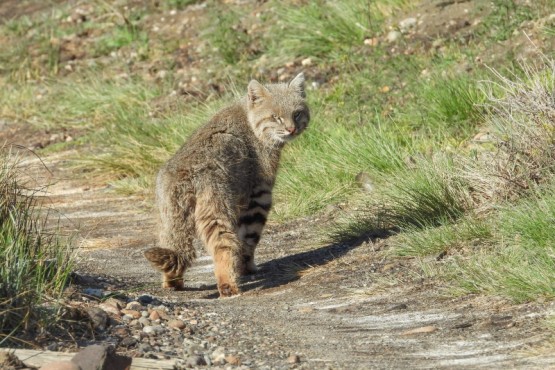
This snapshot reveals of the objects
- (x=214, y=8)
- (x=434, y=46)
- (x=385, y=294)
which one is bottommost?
(x=385, y=294)

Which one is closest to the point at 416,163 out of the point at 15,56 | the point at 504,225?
the point at 504,225

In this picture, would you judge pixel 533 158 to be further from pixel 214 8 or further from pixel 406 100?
pixel 214 8

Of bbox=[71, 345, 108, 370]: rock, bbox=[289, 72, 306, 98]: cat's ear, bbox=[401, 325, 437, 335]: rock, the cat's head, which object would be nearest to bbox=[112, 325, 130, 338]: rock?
bbox=[71, 345, 108, 370]: rock

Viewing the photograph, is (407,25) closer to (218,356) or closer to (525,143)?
(525,143)

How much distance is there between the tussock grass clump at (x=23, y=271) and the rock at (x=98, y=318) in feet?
0.75

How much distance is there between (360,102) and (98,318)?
7.21 m

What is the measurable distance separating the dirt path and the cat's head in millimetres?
1091

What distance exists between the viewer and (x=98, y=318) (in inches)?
239

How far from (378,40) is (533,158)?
6255mm

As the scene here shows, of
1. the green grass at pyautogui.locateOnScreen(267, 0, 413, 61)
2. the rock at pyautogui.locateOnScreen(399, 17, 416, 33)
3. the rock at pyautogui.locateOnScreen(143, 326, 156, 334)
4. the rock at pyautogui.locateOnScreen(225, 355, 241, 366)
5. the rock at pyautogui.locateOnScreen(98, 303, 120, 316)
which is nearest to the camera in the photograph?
the rock at pyautogui.locateOnScreen(225, 355, 241, 366)

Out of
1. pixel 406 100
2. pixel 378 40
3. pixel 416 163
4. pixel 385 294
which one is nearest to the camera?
pixel 385 294

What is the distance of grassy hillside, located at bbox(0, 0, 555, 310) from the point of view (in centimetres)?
→ 823

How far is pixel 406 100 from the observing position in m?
12.3

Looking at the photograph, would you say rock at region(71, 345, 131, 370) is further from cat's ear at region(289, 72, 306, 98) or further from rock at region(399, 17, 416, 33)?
rock at region(399, 17, 416, 33)
